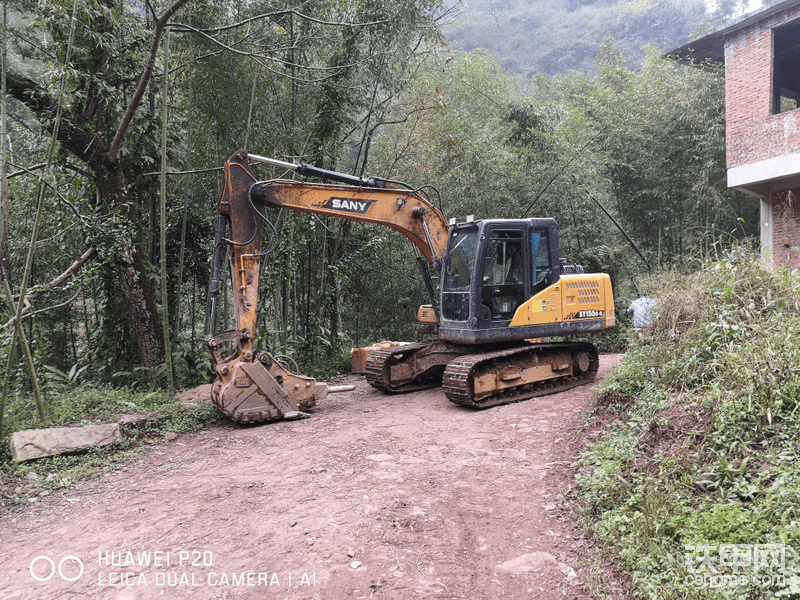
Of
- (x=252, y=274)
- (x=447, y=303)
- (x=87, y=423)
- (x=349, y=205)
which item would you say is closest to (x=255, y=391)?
(x=252, y=274)

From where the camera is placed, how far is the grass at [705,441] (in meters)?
2.55

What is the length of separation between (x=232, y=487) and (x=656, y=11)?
70.7 m

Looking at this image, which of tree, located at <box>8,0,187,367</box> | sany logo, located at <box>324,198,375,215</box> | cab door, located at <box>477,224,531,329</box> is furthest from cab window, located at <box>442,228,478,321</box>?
tree, located at <box>8,0,187,367</box>

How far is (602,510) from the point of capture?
334cm

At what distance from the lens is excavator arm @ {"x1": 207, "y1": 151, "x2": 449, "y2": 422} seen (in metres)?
5.90

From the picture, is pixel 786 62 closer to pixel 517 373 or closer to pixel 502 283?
pixel 502 283

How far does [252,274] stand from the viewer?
610cm

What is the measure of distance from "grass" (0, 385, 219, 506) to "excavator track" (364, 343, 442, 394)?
7.33ft

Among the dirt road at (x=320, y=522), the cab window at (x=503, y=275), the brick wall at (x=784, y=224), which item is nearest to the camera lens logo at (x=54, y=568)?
the dirt road at (x=320, y=522)

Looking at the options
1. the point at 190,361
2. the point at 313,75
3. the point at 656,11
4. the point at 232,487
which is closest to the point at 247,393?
the point at 232,487

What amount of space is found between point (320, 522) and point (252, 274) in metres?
3.36

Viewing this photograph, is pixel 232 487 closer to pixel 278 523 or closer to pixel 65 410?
pixel 278 523

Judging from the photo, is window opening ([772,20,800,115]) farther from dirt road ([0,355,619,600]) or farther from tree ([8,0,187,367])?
tree ([8,0,187,367])

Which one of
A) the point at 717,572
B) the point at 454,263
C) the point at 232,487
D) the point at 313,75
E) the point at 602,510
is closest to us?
the point at 717,572
